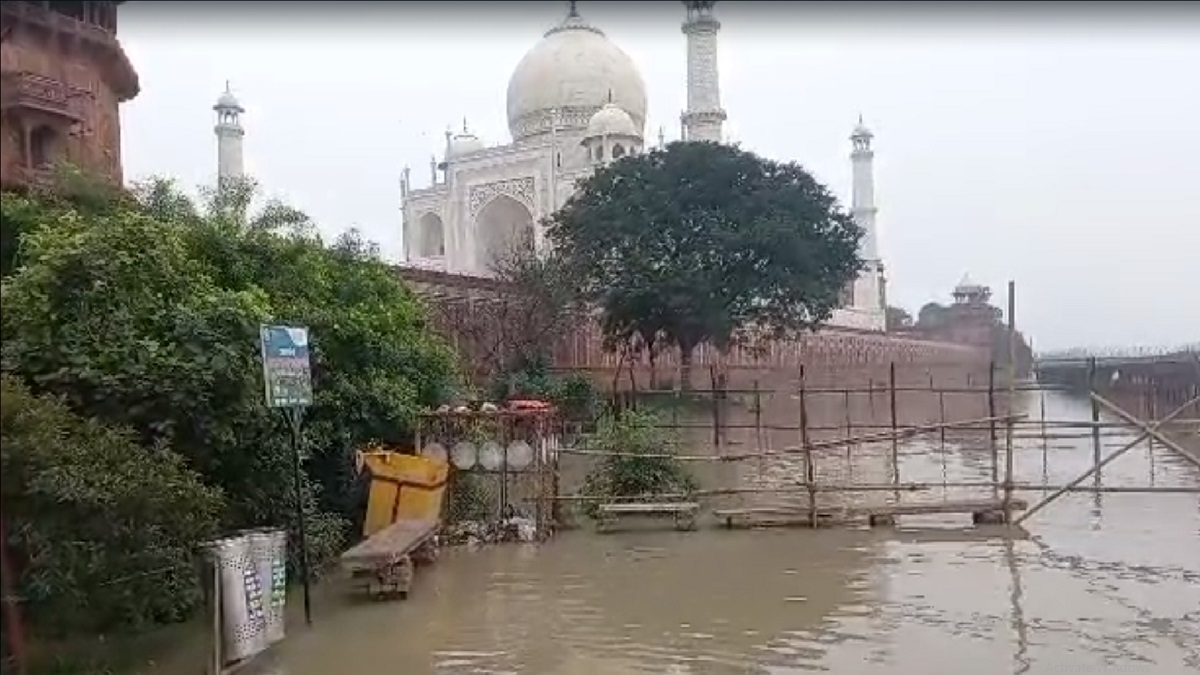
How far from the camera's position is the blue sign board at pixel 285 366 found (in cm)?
864

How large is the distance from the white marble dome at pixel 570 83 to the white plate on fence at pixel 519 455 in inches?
1294

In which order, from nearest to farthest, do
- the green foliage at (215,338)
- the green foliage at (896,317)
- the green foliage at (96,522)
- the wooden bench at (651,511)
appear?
the green foliage at (96,522), the green foliage at (215,338), the wooden bench at (651,511), the green foliage at (896,317)

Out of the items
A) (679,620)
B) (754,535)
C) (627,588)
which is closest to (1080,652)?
(679,620)

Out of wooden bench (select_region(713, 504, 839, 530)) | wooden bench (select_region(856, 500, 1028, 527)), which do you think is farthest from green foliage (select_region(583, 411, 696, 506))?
wooden bench (select_region(856, 500, 1028, 527))

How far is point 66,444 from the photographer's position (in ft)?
22.6

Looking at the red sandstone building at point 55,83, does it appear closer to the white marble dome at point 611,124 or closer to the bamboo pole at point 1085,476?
the bamboo pole at point 1085,476

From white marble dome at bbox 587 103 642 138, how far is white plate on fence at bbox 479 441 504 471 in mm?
29800

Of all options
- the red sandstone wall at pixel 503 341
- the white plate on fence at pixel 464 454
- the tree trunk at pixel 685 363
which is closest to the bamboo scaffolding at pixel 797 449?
the white plate on fence at pixel 464 454

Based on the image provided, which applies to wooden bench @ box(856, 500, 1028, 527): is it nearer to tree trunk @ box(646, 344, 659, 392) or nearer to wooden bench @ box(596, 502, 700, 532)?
wooden bench @ box(596, 502, 700, 532)

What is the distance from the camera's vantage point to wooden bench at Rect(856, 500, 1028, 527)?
1434cm

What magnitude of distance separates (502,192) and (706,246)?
18131 millimetres

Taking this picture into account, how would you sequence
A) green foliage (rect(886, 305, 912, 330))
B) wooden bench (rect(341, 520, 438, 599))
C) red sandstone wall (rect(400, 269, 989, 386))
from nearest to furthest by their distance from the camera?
wooden bench (rect(341, 520, 438, 599))
red sandstone wall (rect(400, 269, 989, 386))
green foliage (rect(886, 305, 912, 330))

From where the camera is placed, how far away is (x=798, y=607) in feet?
33.1

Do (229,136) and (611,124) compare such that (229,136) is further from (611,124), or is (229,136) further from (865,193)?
(865,193)
